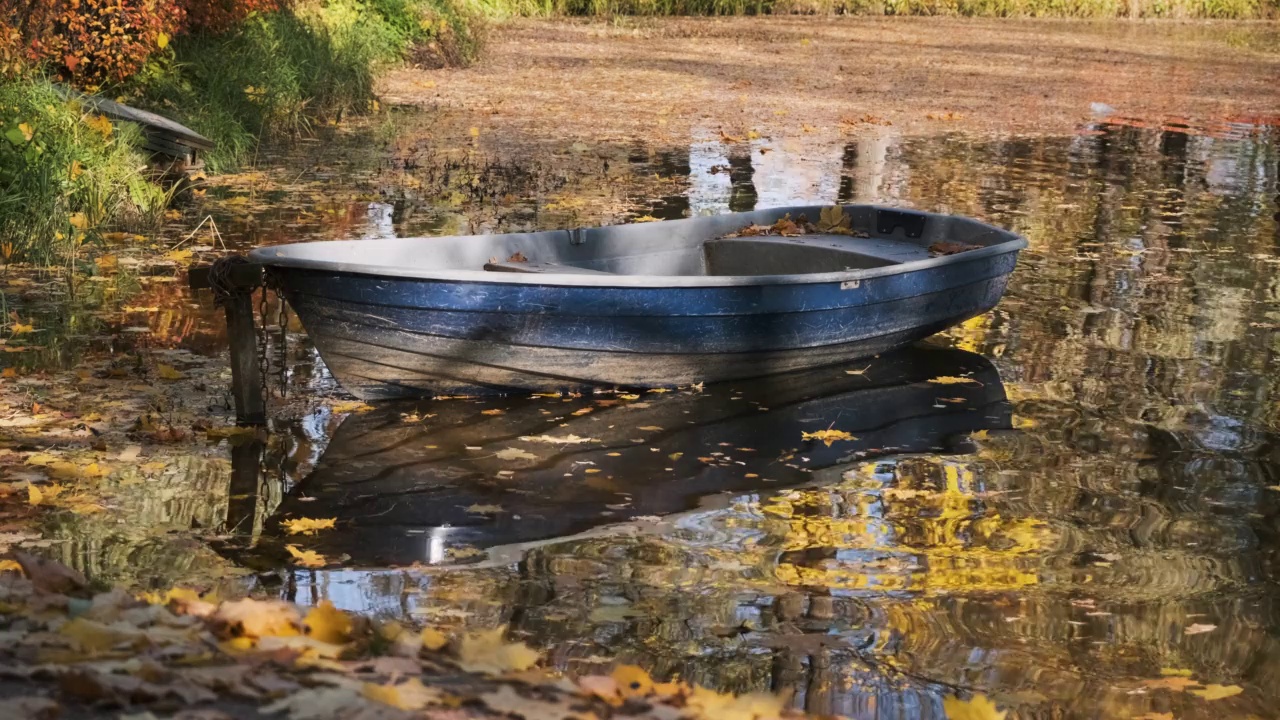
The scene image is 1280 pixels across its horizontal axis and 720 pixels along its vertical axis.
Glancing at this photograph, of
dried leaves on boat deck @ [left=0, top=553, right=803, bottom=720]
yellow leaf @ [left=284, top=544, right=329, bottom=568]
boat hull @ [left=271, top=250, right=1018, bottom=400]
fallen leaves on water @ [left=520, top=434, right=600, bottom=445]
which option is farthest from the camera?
boat hull @ [left=271, top=250, right=1018, bottom=400]

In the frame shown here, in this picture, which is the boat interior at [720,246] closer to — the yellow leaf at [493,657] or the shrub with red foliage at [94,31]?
the yellow leaf at [493,657]

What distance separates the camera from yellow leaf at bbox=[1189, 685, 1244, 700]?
4.90 meters

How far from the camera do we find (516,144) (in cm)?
1742

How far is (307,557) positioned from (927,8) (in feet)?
124

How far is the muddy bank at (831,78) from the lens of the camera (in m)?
20.9

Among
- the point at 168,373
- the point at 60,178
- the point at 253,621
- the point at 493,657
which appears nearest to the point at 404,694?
the point at 493,657

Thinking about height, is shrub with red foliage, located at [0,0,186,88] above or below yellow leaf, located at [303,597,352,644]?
above

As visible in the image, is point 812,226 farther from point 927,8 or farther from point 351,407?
point 927,8

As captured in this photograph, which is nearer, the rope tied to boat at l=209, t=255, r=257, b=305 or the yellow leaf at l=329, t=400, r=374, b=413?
the rope tied to boat at l=209, t=255, r=257, b=305

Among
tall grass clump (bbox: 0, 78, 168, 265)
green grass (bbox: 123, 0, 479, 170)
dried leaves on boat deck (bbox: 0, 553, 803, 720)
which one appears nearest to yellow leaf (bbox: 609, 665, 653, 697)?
dried leaves on boat deck (bbox: 0, 553, 803, 720)

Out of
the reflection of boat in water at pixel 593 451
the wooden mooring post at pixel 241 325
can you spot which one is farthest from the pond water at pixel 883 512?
the wooden mooring post at pixel 241 325

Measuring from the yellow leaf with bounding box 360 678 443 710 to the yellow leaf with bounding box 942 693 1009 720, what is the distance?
1.64 meters

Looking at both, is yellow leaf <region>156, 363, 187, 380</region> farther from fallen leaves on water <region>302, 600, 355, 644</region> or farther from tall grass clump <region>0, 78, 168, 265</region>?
fallen leaves on water <region>302, 600, 355, 644</region>

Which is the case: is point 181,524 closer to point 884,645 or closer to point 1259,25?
point 884,645
